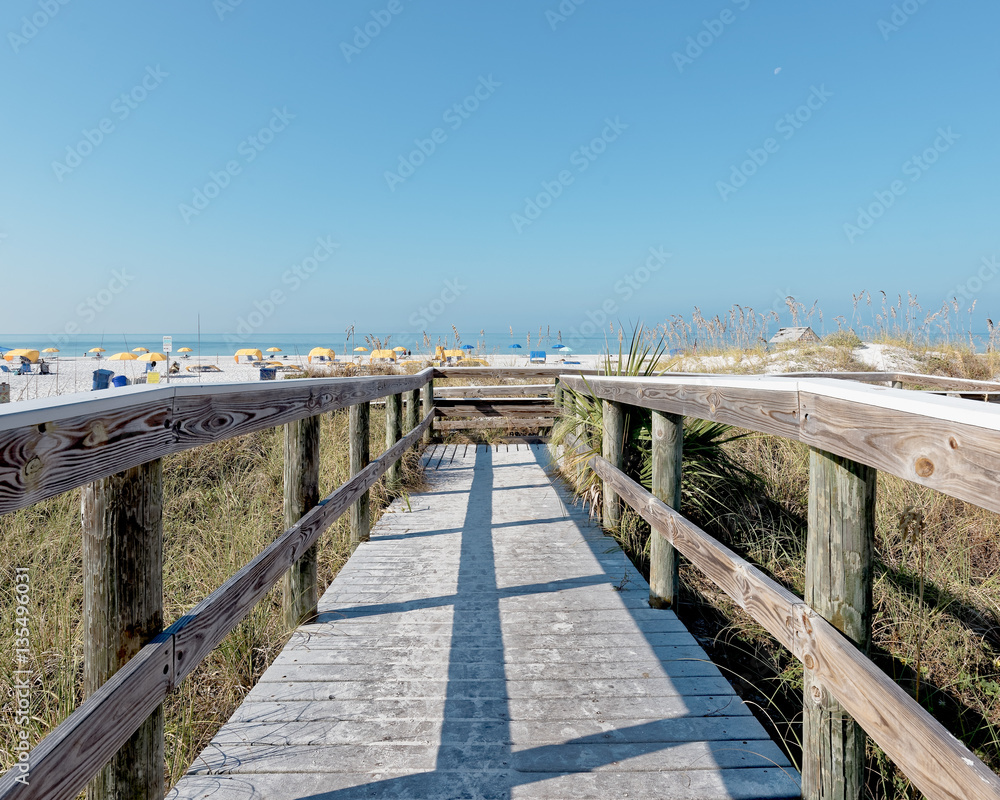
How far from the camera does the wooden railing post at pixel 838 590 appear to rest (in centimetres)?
162

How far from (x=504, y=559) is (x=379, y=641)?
1.29 meters

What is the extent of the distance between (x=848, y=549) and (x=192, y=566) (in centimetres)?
401

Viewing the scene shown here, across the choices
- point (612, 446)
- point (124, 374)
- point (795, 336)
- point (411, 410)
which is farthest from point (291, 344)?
point (612, 446)

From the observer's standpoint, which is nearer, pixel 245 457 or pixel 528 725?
pixel 528 725

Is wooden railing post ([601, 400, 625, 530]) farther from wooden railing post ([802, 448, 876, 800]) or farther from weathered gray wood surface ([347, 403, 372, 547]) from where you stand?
wooden railing post ([802, 448, 876, 800])

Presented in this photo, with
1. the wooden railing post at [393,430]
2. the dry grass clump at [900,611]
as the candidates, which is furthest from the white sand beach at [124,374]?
the dry grass clump at [900,611]

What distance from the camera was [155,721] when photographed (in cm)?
154

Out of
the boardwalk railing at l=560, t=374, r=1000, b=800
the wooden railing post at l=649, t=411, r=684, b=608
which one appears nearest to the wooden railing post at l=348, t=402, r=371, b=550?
the wooden railing post at l=649, t=411, r=684, b=608

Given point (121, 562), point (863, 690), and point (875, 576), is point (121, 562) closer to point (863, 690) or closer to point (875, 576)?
point (863, 690)

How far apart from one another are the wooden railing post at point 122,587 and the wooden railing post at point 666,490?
2.35m

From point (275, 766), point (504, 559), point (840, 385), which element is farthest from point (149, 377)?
point (840, 385)

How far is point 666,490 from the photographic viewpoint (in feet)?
10.2

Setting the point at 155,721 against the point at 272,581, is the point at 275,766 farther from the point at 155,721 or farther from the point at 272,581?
the point at 272,581

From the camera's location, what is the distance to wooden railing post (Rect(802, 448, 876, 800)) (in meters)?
1.62
